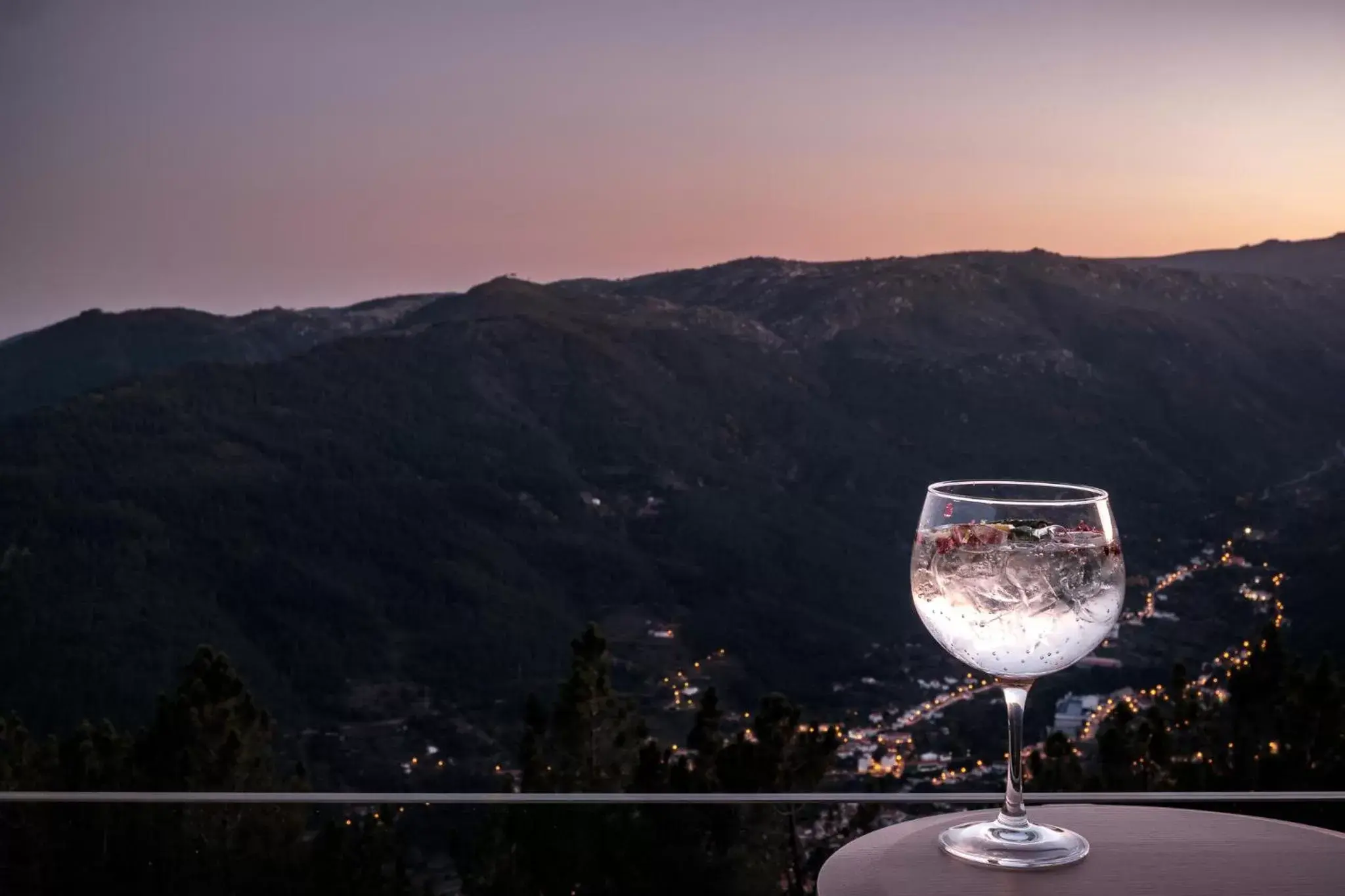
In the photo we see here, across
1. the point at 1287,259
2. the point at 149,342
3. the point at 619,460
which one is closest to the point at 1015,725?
the point at 619,460

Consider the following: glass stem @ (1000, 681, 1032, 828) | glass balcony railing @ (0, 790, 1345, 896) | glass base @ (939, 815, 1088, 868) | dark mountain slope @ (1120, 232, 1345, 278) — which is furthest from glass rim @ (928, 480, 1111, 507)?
dark mountain slope @ (1120, 232, 1345, 278)

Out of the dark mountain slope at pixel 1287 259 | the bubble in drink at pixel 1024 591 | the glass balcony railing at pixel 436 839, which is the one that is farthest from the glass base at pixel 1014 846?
the dark mountain slope at pixel 1287 259

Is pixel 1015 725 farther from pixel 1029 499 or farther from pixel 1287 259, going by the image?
pixel 1287 259

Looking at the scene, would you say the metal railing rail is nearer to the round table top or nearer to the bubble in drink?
the round table top

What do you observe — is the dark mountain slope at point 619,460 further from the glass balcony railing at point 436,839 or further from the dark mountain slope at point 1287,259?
the glass balcony railing at point 436,839


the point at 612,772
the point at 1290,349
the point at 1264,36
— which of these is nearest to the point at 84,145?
the point at 612,772

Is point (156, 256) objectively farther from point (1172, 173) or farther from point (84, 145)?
point (1172, 173)
